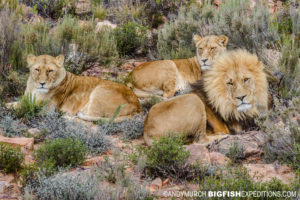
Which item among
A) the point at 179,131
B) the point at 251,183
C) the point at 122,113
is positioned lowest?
the point at 122,113

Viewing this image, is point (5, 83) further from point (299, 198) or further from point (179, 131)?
point (299, 198)

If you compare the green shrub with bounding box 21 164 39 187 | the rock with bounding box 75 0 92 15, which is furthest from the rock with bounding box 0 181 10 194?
the rock with bounding box 75 0 92 15

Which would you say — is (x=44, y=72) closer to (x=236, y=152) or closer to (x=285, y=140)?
(x=236, y=152)

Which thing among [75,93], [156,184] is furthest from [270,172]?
[75,93]

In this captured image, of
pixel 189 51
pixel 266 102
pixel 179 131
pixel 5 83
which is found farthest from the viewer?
pixel 189 51

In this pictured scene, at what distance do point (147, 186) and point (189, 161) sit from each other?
2.12 feet

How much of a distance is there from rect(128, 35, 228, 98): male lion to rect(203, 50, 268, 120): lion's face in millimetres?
2912

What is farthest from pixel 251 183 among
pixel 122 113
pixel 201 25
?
pixel 201 25

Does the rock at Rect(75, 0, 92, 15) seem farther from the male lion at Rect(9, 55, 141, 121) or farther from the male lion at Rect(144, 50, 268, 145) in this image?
the male lion at Rect(144, 50, 268, 145)

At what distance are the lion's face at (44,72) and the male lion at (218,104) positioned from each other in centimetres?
241

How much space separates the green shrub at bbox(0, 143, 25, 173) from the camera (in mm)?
4387

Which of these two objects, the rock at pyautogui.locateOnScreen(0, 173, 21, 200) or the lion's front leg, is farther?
the lion's front leg

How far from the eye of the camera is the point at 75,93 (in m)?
7.66

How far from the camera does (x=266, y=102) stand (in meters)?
6.02
